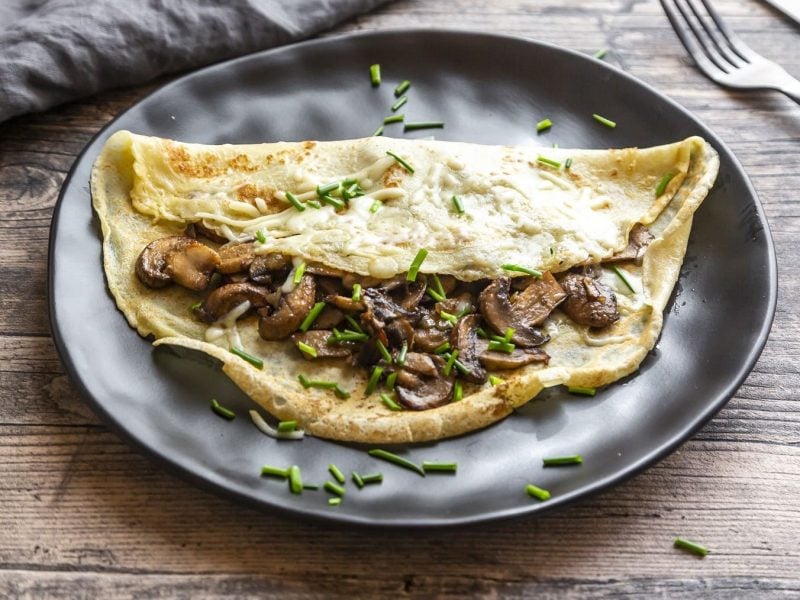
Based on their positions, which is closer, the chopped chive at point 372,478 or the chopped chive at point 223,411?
the chopped chive at point 372,478

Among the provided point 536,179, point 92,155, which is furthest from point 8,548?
point 536,179

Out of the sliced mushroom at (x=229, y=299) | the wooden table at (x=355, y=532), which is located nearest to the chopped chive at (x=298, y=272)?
the sliced mushroom at (x=229, y=299)

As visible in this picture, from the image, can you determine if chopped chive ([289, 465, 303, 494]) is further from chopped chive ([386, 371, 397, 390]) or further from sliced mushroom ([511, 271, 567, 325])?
sliced mushroom ([511, 271, 567, 325])

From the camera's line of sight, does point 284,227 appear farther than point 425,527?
Yes

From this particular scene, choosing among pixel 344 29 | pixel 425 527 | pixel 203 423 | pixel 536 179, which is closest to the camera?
pixel 425 527

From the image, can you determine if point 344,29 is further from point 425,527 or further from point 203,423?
point 425,527

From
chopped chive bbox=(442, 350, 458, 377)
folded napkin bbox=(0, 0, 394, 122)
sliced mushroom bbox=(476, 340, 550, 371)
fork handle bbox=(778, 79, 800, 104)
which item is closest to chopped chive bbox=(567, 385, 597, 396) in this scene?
sliced mushroom bbox=(476, 340, 550, 371)

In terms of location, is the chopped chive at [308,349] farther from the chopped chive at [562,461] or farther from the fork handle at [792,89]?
the fork handle at [792,89]
